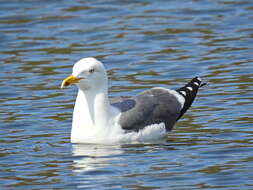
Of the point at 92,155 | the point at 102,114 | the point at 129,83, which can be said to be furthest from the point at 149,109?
the point at 129,83

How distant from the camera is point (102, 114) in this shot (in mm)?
10133

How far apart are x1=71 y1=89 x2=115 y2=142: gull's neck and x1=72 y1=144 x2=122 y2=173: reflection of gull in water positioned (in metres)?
0.15

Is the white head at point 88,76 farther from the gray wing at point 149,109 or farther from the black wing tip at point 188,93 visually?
the black wing tip at point 188,93

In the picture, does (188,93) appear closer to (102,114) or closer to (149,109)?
(149,109)

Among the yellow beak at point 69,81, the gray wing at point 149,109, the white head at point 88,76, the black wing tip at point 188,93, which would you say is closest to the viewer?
the yellow beak at point 69,81

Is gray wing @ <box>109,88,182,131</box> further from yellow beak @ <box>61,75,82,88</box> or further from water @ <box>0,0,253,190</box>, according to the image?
yellow beak @ <box>61,75,82,88</box>

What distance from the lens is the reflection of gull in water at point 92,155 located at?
914cm

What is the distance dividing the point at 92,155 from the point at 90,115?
2.26ft

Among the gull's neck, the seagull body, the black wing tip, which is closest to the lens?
the seagull body

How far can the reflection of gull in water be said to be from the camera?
30.0ft

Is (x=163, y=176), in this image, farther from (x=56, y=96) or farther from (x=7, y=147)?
(x=56, y=96)

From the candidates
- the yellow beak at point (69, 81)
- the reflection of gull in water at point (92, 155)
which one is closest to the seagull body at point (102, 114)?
the yellow beak at point (69, 81)

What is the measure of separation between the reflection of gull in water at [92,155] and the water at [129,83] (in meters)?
0.01

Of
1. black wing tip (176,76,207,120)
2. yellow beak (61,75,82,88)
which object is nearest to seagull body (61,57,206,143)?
yellow beak (61,75,82,88)
